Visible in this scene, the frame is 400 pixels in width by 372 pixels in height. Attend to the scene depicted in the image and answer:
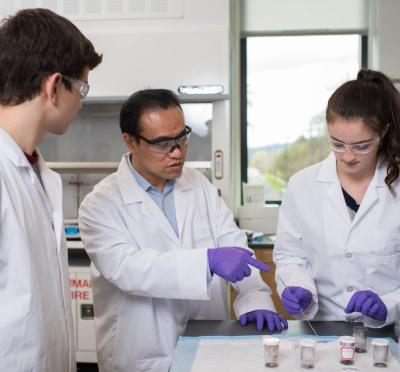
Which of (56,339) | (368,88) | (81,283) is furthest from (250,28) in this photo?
(56,339)

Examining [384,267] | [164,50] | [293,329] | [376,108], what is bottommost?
[293,329]

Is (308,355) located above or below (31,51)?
below

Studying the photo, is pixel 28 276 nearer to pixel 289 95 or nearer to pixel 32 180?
pixel 32 180

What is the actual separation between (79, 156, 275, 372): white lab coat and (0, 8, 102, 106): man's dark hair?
573 millimetres

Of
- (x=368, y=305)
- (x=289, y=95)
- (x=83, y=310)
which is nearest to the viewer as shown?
(x=368, y=305)

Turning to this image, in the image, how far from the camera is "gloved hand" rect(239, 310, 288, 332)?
1.43 metres

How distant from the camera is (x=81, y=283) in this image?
9.55ft

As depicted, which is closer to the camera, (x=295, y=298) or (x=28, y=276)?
(x=28, y=276)

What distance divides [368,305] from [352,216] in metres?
0.33

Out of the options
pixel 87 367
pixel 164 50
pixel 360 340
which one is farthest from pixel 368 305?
pixel 87 367

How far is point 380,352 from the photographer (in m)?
1.19

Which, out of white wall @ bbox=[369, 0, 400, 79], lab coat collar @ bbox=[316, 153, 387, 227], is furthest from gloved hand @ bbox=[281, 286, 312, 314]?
white wall @ bbox=[369, 0, 400, 79]

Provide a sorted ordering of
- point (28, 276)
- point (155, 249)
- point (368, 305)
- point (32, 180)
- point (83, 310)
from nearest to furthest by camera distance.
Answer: point (28, 276)
point (32, 180)
point (368, 305)
point (155, 249)
point (83, 310)

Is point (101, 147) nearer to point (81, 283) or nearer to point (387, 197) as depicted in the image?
point (81, 283)
